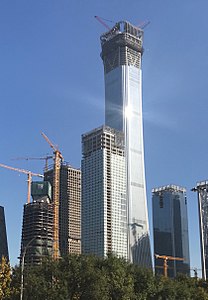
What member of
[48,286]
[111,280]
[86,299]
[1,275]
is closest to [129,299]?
[111,280]

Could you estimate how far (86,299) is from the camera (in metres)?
64.1

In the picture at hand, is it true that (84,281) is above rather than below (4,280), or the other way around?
below

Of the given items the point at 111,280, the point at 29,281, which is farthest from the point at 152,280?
the point at 29,281

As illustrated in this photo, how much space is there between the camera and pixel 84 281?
6531 cm

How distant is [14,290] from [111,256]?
1674cm

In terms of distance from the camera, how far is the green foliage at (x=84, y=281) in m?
63.1

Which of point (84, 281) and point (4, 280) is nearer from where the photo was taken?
point (4, 280)

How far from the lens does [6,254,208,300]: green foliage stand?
63053mm

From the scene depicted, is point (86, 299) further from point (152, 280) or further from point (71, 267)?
point (152, 280)

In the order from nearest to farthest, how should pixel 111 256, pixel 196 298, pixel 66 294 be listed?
1. pixel 66 294
2. pixel 111 256
3. pixel 196 298

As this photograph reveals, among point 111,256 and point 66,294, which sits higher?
point 111,256

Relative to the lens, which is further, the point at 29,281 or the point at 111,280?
the point at 111,280

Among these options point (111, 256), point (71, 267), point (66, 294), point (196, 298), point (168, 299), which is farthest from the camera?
point (196, 298)

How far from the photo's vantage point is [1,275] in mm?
63094
